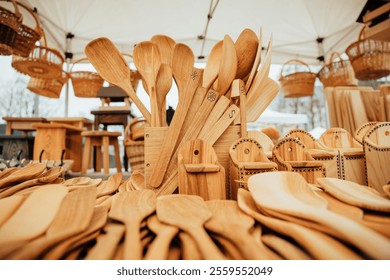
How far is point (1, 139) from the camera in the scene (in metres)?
1.50

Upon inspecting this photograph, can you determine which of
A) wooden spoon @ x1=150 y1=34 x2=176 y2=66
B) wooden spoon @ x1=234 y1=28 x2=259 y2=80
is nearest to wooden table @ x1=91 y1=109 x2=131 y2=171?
wooden spoon @ x1=150 y1=34 x2=176 y2=66

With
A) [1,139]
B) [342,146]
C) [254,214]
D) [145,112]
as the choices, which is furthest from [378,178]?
[1,139]

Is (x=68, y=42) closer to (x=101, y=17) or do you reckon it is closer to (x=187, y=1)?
(x=101, y=17)

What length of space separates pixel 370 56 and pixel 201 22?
1.53 m

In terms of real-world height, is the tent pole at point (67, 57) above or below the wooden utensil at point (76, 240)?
above

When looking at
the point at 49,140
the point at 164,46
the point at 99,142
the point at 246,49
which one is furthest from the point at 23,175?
the point at 49,140

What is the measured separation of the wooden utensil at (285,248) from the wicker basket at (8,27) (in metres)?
1.26

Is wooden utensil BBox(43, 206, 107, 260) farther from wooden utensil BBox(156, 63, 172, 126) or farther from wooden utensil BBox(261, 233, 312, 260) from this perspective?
wooden utensil BBox(156, 63, 172, 126)

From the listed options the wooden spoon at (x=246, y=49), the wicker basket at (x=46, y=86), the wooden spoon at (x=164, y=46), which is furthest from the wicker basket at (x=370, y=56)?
the wicker basket at (x=46, y=86)

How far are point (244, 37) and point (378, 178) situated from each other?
16.9 inches

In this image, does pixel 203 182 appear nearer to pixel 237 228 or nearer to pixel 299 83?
pixel 237 228

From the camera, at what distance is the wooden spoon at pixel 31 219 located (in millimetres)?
178

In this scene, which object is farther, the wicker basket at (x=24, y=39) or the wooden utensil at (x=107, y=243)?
the wicker basket at (x=24, y=39)

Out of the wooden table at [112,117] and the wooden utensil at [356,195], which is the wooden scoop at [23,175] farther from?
the wooden table at [112,117]
